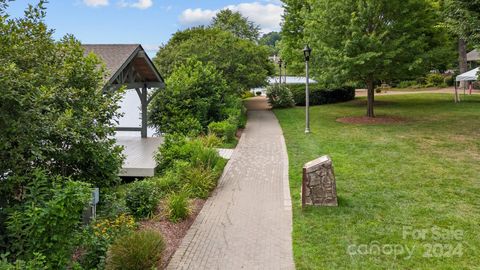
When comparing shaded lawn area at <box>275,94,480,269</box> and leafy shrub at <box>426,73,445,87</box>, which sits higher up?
leafy shrub at <box>426,73,445,87</box>

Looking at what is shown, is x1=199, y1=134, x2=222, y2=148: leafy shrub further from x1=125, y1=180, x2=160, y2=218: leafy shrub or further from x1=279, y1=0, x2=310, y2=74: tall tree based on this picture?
x1=279, y1=0, x2=310, y2=74: tall tree

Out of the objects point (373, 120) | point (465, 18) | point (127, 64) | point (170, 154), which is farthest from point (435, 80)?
point (170, 154)

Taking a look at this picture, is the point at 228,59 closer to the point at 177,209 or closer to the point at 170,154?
the point at 170,154

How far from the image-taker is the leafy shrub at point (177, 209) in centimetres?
711

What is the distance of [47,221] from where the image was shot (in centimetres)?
390

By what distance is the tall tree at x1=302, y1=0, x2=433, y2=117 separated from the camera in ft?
55.7

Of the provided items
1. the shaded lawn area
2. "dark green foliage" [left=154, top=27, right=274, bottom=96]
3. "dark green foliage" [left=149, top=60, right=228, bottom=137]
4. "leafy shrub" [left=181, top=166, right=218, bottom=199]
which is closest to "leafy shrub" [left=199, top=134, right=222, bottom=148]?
"dark green foliage" [left=149, top=60, right=228, bottom=137]

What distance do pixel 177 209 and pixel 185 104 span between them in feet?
34.2

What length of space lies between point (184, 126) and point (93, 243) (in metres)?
11.1

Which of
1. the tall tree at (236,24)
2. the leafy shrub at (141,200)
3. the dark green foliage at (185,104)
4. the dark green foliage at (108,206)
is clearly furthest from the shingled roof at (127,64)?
the tall tree at (236,24)

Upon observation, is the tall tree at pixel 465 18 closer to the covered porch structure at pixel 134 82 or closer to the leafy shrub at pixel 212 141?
the leafy shrub at pixel 212 141

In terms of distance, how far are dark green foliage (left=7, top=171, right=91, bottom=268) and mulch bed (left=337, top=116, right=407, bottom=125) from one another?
16.5 m

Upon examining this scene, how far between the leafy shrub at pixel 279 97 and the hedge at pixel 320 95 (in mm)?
800

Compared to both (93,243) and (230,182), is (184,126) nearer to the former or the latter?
(230,182)
